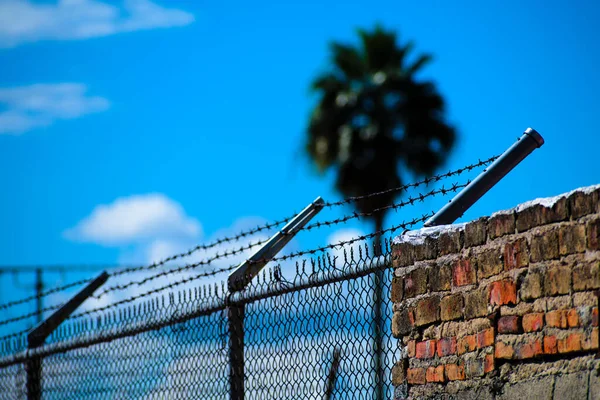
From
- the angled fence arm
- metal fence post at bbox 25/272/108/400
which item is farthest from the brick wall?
metal fence post at bbox 25/272/108/400

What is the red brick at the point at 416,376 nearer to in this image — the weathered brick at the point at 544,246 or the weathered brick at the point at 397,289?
the weathered brick at the point at 397,289

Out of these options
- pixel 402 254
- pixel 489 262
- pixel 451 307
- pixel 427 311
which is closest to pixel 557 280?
pixel 489 262

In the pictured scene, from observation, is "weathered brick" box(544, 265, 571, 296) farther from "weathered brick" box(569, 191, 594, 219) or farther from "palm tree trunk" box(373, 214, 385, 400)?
"palm tree trunk" box(373, 214, 385, 400)

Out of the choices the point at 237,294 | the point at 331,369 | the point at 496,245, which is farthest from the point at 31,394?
the point at 496,245

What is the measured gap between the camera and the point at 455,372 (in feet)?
14.2

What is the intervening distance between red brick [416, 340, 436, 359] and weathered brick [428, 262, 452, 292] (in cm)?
23

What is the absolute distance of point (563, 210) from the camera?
388 cm

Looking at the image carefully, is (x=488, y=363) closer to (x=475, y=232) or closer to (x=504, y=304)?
(x=504, y=304)

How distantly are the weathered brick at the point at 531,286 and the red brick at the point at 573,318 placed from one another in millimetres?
172

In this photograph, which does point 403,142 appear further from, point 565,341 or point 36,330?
point 565,341

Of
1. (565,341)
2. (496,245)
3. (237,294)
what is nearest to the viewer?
(565,341)

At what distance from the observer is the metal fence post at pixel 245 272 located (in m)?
5.32

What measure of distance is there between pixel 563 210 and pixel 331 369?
138 centimetres

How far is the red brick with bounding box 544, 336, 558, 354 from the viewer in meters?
3.88
